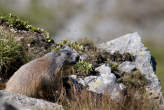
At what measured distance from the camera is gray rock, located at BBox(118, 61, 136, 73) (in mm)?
14484

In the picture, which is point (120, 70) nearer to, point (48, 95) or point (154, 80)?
point (154, 80)

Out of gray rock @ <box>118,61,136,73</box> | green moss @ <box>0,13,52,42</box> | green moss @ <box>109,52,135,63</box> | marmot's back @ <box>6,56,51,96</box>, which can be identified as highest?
green moss @ <box>0,13,52,42</box>

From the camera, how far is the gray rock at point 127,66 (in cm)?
1448

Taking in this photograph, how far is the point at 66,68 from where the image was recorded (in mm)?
12633

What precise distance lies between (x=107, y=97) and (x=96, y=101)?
0.85 feet

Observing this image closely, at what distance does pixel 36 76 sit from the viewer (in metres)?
11.3

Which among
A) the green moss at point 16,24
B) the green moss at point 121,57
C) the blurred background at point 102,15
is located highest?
the blurred background at point 102,15

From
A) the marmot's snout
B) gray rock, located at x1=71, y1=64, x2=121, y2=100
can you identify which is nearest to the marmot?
the marmot's snout

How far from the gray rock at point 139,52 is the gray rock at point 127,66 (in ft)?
0.60

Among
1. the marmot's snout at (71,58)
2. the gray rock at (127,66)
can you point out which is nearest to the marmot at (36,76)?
the marmot's snout at (71,58)

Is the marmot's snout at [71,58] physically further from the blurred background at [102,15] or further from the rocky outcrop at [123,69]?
the blurred background at [102,15]

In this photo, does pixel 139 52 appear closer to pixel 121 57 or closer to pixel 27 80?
pixel 121 57

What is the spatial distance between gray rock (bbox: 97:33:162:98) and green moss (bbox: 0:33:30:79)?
3.78 meters

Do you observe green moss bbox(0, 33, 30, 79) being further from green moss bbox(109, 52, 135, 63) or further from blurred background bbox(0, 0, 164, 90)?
blurred background bbox(0, 0, 164, 90)
